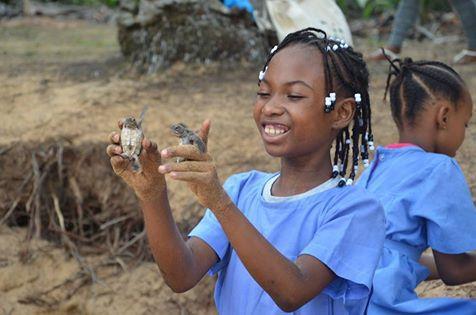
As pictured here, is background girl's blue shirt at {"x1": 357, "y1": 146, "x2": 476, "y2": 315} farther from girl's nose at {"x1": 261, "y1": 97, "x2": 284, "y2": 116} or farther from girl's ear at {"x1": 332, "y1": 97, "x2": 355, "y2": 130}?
girl's nose at {"x1": 261, "y1": 97, "x2": 284, "y2": 116}

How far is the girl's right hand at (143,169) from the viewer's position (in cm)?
180

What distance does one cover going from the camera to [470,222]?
8.32 feet

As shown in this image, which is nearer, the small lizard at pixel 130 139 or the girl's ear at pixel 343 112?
the small lizard at pixel 130 139

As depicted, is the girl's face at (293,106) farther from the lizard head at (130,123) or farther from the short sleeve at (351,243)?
the lizard head at (130,123)

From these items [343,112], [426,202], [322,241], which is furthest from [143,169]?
[426,202]

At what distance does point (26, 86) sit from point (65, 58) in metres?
1.26

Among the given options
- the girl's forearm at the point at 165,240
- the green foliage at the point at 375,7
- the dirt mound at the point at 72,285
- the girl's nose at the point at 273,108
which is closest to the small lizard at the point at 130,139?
the girl's forearm at the point at 165,240

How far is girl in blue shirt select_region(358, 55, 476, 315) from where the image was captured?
2.53 m

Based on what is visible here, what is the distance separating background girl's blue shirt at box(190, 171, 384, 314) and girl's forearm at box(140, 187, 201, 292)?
6.5 inches

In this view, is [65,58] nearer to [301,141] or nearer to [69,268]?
[69,268]

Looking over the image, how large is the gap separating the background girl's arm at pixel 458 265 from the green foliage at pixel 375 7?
728cm

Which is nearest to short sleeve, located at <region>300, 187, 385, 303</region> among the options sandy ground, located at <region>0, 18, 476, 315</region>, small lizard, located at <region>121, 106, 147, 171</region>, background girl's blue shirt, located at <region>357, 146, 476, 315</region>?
small lizard, located at <region>121, 106, 147, 171</region>

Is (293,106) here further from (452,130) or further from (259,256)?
(452,130)

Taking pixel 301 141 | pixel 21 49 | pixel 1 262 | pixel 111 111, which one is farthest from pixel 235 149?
pixel 21 49
